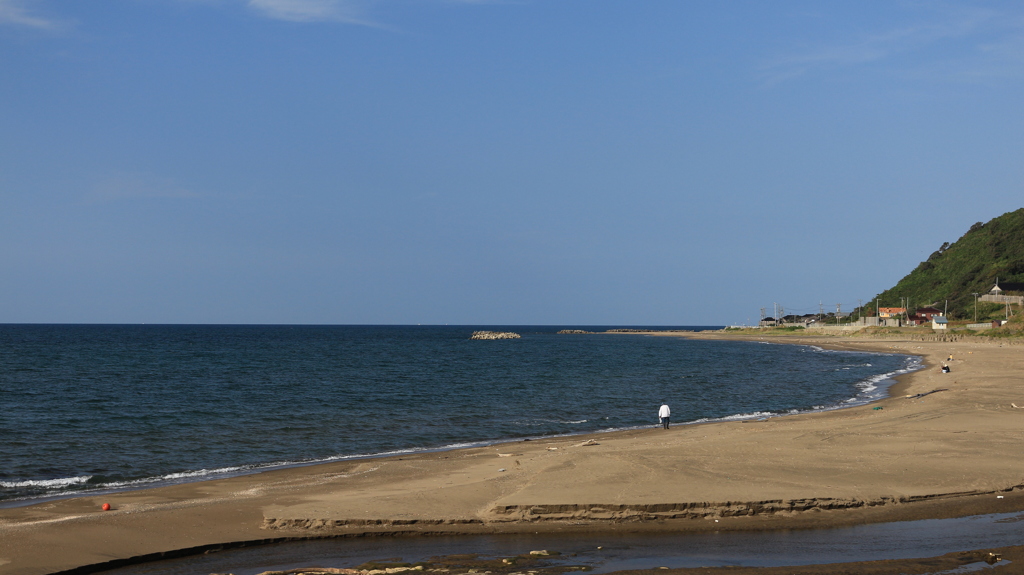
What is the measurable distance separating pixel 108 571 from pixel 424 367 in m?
59.9

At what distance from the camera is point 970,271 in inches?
6314

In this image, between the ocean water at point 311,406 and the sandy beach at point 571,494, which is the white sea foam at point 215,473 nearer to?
the ocean water at point 311,406

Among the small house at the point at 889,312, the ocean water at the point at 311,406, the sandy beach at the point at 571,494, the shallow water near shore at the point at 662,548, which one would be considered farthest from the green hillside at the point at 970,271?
the shallow water near shore at the point at 662,548

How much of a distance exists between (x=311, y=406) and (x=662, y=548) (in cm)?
2842

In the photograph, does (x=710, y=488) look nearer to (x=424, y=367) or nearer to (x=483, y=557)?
(x=483, y=557)

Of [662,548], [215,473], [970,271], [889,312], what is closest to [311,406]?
[215,473]

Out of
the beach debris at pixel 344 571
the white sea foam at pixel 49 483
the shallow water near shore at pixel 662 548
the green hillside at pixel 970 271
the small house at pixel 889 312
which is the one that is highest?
the green hillside at pixel 970 271

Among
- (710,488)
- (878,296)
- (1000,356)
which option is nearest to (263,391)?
(710,488)

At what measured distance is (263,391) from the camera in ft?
152

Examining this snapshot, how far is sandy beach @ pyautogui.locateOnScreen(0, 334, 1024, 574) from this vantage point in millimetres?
14281

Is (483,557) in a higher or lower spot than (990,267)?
lower

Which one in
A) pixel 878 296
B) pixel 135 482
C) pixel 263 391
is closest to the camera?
pixel 135 482

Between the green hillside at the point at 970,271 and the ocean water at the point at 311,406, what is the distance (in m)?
95.0

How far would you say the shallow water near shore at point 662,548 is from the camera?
12273 mm
